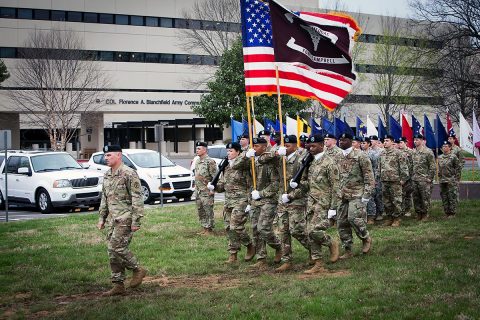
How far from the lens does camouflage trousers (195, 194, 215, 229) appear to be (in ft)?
44.4

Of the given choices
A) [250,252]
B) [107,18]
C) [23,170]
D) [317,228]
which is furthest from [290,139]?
[107,18]

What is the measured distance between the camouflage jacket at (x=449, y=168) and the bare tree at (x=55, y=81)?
30.0m

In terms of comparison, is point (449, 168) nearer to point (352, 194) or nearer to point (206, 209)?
point (352, 194)

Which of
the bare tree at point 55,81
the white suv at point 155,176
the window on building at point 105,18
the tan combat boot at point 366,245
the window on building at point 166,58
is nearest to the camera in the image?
the tan combat boot at point 366,245

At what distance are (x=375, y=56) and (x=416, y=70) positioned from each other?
541 centimetres

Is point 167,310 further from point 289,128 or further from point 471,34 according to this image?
point 471,34

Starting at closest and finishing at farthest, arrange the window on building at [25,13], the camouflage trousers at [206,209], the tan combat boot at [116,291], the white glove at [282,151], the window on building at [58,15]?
1. the tan combat boot at [116,291]
2. the white glove at [282,151]
3. the camouflage trousers at [206,209]
4. the window on building at [25,13]
5. the window on building at [58,15]

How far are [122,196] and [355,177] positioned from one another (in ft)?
14.8

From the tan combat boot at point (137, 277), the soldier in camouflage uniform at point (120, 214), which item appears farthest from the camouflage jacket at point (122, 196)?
the tan combat boot at point (137, 277)

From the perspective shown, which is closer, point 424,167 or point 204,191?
point 204,191

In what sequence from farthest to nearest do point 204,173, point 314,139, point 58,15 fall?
1. point 58,15
2. point 204,173
3. point 314,139

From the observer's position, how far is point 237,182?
10.8 metres

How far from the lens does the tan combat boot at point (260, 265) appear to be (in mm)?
9789

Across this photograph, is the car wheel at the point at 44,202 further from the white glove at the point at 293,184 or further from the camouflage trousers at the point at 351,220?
the white glove at the point at 293,184
